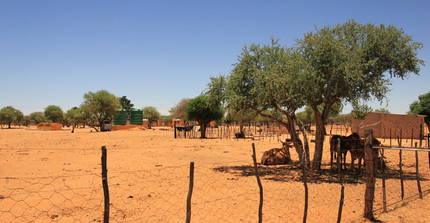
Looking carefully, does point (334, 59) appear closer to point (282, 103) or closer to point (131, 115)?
point (282, 103)

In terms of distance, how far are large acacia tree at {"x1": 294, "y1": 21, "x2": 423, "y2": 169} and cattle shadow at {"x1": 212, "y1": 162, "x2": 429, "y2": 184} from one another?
3.20 metres

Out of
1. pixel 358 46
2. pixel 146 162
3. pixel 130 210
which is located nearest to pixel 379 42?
pixel 358 46

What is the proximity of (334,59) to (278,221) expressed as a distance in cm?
740

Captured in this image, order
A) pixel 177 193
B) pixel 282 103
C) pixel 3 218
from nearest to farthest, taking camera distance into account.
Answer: pixel 3 218 → pixel 177 193 → pixel 282 103

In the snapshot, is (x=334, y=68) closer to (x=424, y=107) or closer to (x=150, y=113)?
(x=424, y=107)

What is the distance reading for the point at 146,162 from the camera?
1599cm

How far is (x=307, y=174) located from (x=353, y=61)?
4.97 meters

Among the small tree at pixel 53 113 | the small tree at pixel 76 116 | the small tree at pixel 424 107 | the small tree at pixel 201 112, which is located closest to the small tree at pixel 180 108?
the small tree at pixel 76 116

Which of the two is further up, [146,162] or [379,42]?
[379,42]

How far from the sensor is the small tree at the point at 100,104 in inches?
2290

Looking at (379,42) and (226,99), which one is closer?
(379,42)

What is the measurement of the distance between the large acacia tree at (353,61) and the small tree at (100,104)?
171 ft

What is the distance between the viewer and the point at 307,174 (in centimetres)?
1265

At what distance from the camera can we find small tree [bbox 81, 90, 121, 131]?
58156 mm
